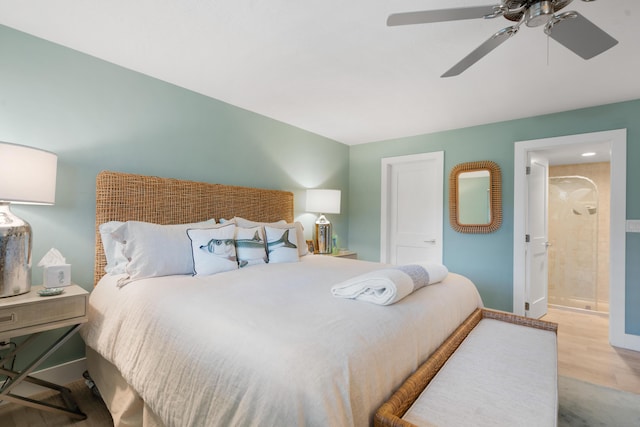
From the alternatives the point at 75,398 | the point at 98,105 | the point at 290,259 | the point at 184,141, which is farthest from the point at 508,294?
the point at 98,105

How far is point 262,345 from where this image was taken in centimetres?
103

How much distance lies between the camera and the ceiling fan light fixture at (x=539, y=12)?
4.24ft

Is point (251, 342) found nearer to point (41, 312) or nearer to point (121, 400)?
point (121, 400)

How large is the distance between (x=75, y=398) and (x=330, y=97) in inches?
119

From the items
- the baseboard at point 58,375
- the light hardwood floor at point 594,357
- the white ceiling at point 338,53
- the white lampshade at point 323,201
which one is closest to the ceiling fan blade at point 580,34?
the white ceiling at point 338,53

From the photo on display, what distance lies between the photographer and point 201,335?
3.97 feet

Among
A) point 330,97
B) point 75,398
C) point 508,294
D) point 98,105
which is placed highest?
point 330,97

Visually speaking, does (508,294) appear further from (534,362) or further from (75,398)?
(75,398)

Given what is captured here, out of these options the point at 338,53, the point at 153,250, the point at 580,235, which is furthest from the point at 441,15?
the point at 580,235

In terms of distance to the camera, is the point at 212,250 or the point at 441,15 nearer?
the point at 441,15

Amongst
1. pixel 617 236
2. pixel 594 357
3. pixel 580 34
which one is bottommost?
pixel 594 357

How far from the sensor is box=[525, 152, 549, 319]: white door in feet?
11.2

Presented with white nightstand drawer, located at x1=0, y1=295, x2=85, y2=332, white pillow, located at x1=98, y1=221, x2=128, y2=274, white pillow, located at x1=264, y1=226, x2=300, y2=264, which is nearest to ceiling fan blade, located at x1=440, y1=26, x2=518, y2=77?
white pillow, located at x1=264, y1=226, x2=300, y2=264

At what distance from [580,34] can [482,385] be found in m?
1.67
